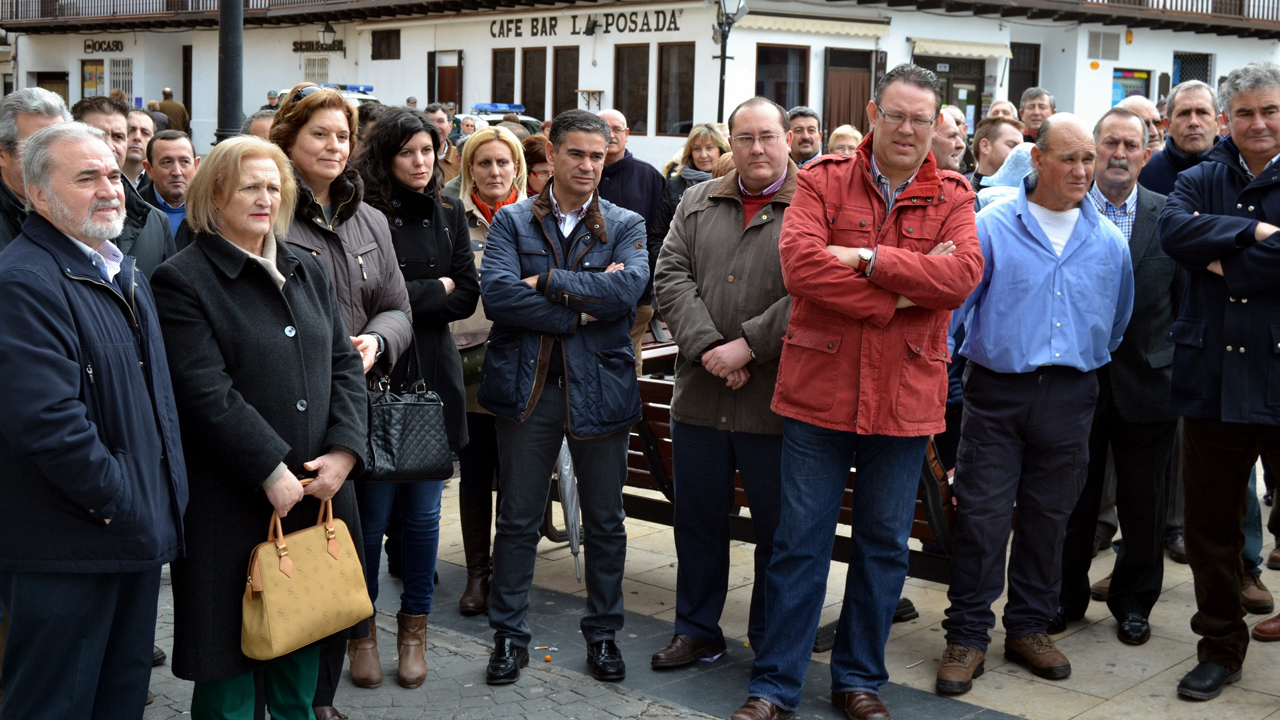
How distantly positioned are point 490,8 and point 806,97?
26.7ft

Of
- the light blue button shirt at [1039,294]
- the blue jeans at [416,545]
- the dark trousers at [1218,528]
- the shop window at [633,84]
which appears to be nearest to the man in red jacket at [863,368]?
the light blue button shirt at [1039,294]

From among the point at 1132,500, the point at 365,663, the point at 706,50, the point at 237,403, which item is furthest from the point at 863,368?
the point at 706,50

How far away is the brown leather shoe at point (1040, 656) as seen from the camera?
4.75 meters

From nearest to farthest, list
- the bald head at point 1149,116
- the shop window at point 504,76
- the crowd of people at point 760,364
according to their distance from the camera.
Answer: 1. the crowd of people at point 760,364
2. the bald head at point 1149,116
3. the shop window at point 504,76

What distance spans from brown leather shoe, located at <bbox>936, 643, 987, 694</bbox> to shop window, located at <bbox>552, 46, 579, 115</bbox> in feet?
78.3

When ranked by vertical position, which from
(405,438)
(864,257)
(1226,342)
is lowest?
(405,438)

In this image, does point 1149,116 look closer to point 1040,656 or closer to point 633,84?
point 1040,656

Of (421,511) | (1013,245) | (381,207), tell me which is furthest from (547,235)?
(1013,245)

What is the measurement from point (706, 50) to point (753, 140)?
2065cm

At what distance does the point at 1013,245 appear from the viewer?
475cm

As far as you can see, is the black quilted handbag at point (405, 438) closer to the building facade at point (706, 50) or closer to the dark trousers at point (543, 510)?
the dark trousers at point (543, 510)

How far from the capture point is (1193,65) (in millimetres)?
31203

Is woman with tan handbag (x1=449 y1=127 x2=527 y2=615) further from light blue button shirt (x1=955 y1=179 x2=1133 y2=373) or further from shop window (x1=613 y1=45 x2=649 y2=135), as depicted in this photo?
shop window (x1=613 y1=45 x2=649 y2=135)

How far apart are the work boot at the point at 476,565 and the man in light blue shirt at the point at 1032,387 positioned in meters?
2.01
